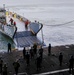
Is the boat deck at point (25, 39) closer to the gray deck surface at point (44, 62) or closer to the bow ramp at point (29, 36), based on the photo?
the bow ramp at point (29, 36)

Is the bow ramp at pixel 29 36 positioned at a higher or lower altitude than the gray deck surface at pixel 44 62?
higher

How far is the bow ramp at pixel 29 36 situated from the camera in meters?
30.1

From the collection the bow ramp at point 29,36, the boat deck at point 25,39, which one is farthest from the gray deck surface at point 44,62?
the bow ramp at point 29,36

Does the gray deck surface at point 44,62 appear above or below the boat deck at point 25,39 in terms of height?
below

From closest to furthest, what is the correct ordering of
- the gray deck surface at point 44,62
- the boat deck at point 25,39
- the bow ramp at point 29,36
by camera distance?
the gray deck surface at point 44,62 < the boat deck at point 25,39 < the bow ramp at point 29,36

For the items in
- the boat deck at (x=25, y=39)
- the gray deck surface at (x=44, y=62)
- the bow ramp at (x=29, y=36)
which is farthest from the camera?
the bow ramp at (x=29, y=36)

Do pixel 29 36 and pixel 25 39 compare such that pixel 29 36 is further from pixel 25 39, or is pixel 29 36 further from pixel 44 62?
pixel 44 62

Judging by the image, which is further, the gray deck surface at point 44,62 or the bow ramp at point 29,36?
the bow ramp at point 29,36

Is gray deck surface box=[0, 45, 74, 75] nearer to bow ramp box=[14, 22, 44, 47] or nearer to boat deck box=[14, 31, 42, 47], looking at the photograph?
boat deck box=[14, 31, 42, 47]

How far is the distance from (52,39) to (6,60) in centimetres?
1366

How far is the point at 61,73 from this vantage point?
17.2 meters

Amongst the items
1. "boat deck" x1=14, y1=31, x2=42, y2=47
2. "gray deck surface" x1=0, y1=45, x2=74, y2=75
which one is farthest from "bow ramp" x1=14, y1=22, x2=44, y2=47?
"gray deck surface" x1=0, y1=45, x2=74, y2=75

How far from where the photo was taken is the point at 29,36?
109ft

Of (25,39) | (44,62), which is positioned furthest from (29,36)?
(44,62)
